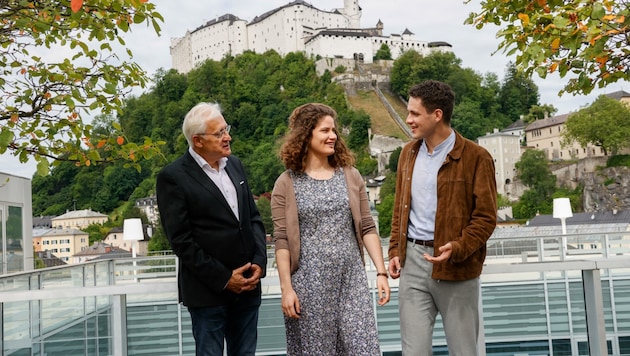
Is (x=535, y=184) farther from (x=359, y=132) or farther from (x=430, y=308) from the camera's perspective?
(x=430, y=308)

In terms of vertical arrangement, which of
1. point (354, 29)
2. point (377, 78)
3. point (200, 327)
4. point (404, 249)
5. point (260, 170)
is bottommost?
point (200, 327)

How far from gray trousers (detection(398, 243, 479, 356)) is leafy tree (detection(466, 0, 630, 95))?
64.0 inches

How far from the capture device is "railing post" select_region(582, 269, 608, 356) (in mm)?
2885

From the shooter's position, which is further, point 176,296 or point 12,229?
point 12,229

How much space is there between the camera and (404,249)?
253cm

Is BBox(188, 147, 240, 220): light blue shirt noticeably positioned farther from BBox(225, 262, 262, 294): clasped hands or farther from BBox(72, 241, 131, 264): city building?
BBox(72, 241, 131, 264): city building

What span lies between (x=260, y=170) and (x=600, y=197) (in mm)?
28481

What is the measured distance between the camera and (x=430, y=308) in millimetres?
2494

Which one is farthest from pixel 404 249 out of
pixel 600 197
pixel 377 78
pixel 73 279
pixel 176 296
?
pixel 377 78

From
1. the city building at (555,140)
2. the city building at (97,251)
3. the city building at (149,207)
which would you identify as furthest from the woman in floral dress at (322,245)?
the city building at (149,207)

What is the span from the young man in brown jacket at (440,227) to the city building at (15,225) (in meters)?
9.80

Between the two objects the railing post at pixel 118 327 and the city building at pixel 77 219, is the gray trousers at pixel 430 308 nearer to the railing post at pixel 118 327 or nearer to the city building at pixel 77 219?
the railing post at pixel 118 327

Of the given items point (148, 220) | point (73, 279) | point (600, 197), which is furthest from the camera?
point (148, 220)

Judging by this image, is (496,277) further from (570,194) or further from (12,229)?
(570,194)
